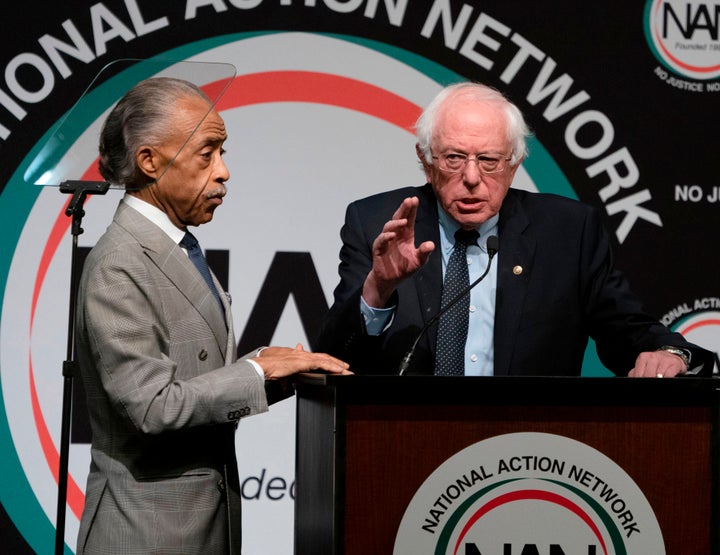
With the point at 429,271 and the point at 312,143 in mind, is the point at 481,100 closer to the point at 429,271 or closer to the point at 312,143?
the point at 429,271

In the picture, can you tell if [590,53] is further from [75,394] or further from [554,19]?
[75,394]

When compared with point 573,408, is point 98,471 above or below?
below

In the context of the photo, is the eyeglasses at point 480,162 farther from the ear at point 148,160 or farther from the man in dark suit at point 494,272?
the ear at point 148,160

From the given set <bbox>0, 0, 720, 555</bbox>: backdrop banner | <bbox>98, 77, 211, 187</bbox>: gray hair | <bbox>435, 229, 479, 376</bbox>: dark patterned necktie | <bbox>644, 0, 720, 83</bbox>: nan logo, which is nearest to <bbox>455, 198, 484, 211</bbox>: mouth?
<bbox>435, 229, 479, 376</bbox>: dark patterned necktie

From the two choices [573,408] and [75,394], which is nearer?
[573,408]

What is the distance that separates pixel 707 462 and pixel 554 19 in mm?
2271

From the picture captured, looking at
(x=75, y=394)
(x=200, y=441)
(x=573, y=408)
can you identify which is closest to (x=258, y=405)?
(x=200, y=441)

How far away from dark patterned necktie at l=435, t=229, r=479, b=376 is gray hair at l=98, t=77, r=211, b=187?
Result: 2.31ft

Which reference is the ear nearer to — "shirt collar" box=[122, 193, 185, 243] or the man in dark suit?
"shirt collar" box=[122, 193, 185, 243]

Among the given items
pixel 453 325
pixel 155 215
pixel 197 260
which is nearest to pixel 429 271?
pixel 453 325

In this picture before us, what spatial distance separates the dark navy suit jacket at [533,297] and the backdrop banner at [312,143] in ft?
3.31

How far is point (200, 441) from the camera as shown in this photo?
2.08 metres

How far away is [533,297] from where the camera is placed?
2.43 meters

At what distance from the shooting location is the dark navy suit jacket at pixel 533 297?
94.0 inches
